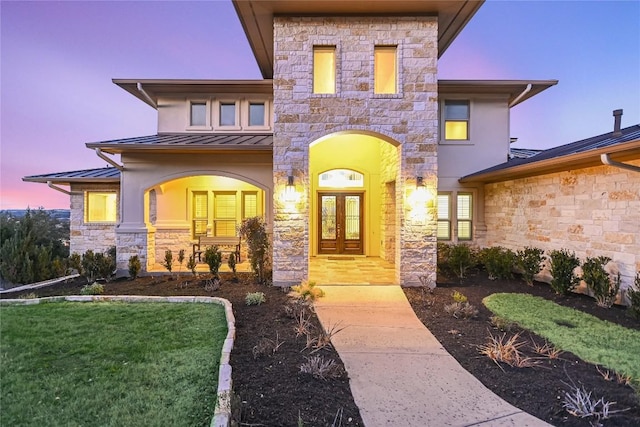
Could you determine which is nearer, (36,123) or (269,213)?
(269,213)

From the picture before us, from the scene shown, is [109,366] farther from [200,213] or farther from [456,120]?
[456,120]

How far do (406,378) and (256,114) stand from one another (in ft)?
31.0

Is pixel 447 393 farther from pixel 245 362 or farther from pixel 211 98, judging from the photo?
pixel 211 98

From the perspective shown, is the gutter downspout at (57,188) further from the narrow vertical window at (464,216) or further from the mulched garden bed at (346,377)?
the narrow vertical window at (464,216)

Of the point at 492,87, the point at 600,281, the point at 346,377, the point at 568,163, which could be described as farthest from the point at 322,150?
the point at 346,377

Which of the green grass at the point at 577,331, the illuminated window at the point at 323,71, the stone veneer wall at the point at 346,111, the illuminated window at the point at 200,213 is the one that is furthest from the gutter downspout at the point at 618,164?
the illuminated window at the point at 200,213

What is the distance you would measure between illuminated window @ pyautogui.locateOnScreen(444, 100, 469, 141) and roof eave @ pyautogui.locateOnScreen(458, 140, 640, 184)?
166 cm

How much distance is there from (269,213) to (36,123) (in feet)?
35.0

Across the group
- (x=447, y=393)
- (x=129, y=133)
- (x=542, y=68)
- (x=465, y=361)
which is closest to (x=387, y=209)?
(x=465, y=361)

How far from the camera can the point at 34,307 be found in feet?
19.6

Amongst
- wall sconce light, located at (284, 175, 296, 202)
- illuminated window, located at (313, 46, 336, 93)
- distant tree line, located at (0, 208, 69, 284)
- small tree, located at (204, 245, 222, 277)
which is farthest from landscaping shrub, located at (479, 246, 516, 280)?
distant tree line, located at (0, 208, 69, 284)

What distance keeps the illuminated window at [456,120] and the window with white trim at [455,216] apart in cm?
193

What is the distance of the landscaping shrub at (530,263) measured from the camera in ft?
24.8

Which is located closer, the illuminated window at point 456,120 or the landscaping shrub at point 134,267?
the landscaping shrub at point 134,267
